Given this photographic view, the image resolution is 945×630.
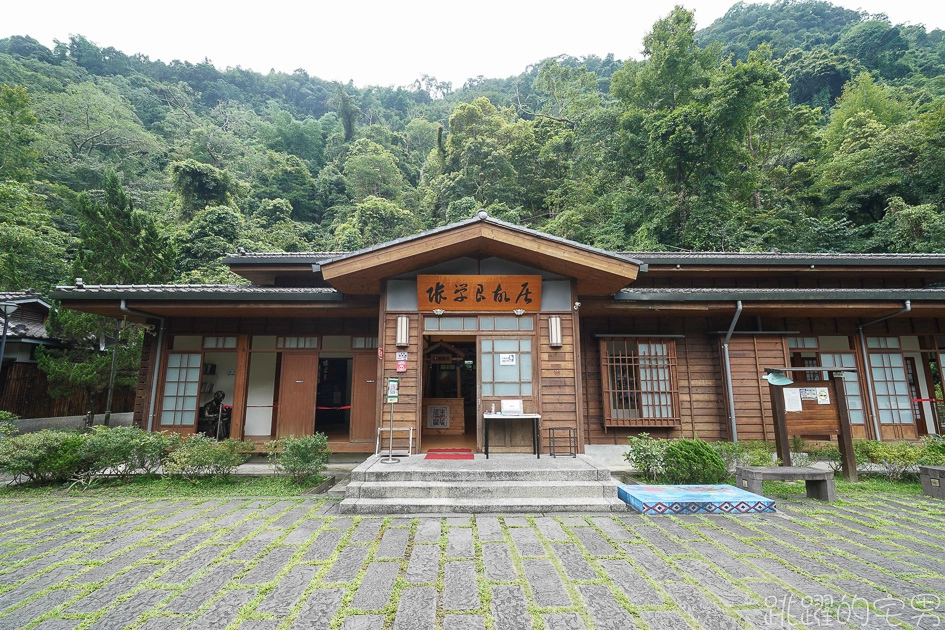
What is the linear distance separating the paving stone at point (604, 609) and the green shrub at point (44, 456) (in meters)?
7.53

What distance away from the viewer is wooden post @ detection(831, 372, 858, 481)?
6180mm

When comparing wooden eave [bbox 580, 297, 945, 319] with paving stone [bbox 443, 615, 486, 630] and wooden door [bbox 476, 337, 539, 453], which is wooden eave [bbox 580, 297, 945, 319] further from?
paving stone [bbox 443, 615, 486, 630]

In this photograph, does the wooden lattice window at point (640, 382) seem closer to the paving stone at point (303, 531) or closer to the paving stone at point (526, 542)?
the paving stone at point (526, 542)

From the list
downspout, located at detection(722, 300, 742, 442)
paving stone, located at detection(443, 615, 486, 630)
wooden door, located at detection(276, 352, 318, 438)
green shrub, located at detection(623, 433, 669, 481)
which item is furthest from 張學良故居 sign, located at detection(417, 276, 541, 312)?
paving stone, located at detection(443, 615, 486, 630)

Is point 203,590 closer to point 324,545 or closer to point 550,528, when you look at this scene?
point 324,545

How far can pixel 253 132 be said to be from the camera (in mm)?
41000

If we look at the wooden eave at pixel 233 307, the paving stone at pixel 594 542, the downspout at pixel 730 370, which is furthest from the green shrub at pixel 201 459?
the downspout at pixel 730 370

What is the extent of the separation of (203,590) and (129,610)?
44cm

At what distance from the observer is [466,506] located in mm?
5008

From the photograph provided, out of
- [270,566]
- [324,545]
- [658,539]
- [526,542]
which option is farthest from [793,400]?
[270,566]

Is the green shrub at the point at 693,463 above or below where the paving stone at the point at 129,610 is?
above

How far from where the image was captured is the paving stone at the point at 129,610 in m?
2.60

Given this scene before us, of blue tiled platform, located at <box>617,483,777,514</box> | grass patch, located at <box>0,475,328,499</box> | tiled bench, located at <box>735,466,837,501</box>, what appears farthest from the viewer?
grass patch, located at <box>0,475,328,499</box>

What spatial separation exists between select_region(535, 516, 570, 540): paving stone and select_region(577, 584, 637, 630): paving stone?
1059mm
